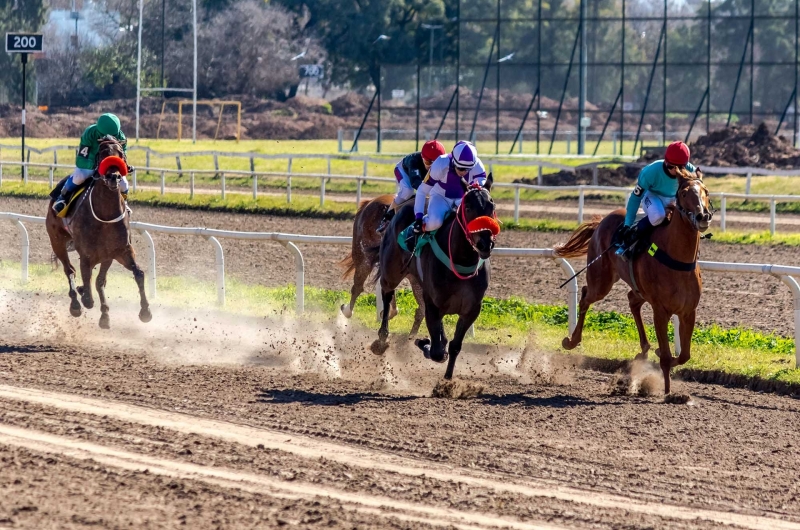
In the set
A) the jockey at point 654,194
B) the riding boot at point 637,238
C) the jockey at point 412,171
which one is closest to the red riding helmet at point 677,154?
the jockey at point 654,194

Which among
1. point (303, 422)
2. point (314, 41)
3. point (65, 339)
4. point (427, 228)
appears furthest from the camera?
point (314, 41)

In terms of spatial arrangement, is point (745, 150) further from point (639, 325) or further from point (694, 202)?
point (694, 202)

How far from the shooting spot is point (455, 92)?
38.7m

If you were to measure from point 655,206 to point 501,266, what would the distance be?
746 cm

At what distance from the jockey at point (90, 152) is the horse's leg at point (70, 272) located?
17.9 inches

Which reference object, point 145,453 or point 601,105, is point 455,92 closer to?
point 601,105

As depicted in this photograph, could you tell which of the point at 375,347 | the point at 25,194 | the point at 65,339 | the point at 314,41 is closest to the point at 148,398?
the point at 375,347

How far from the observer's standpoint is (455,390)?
908 cm

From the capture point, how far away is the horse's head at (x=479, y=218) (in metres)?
8.56

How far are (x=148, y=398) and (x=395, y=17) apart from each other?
53.1 meters

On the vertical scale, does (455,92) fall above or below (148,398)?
above

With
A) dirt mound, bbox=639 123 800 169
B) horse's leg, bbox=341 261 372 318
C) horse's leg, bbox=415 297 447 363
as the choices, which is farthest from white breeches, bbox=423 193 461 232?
dirt mound, bbox=639 123 800 169

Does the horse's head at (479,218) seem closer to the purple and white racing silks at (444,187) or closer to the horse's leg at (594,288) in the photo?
the purple and white racing silks at (444,187)

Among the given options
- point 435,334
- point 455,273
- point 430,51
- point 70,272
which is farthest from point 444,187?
point 430,51
